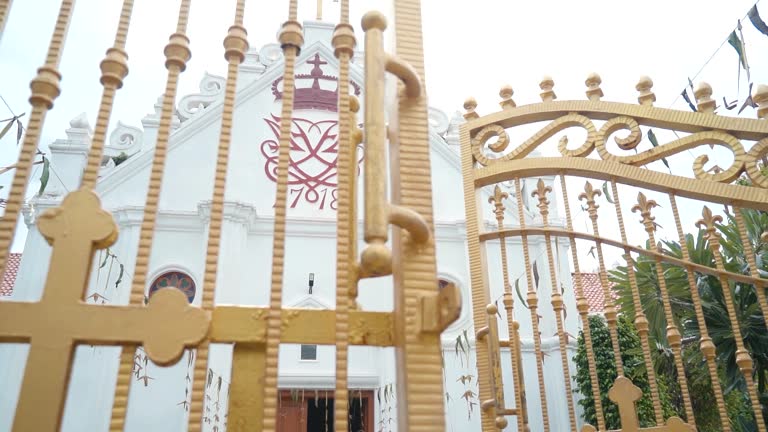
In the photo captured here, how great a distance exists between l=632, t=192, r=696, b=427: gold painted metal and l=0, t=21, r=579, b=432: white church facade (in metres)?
4.16

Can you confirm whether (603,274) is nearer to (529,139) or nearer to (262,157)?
(529,139)

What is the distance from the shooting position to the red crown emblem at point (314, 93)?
838 centimetres

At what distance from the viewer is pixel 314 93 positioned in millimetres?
8477

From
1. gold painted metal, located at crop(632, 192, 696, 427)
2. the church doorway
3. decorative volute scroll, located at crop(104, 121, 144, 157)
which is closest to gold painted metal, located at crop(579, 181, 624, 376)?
gold painted metal, located at crop(632, 192, 696, 427)

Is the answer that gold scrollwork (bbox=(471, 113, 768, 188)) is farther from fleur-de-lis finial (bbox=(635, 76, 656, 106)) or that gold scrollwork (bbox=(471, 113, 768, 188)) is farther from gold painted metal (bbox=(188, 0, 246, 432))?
gold painted metal (bbox=(188, 0, 246, 432))

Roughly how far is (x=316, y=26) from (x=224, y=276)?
447cm

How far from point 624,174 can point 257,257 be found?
591 cm

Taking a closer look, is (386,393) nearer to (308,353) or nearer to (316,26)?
(308,353)

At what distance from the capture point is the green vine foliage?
6.19 metres

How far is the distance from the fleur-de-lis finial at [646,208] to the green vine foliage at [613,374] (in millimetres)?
4031

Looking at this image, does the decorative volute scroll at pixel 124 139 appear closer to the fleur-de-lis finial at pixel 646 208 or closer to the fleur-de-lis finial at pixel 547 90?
the fleur-de-lis finial at pixel 547 90

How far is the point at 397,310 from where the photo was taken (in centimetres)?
133

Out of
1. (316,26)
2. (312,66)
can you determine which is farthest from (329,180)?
(316,26)

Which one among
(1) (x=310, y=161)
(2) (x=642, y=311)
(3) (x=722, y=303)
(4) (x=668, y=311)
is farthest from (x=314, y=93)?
(4) (x=668, y=311)
